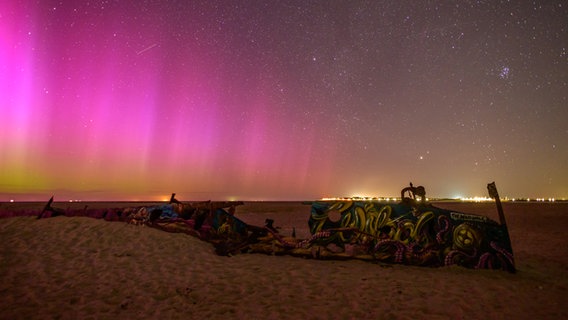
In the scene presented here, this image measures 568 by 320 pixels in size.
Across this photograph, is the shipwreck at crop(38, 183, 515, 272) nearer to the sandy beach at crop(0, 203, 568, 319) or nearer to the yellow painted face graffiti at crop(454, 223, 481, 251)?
the yellow painted face graffiti at crop(454, 223, 481, 251)

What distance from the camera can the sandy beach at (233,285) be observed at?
5695 mm

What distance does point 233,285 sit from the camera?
7164 millimetres

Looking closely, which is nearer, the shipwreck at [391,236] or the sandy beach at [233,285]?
the sandy beach at [233,285]

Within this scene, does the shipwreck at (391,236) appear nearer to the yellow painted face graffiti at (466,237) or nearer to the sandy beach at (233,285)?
the yellow painted face graffiti at (466,237)

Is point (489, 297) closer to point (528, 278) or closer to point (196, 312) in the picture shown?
point (528, 278)

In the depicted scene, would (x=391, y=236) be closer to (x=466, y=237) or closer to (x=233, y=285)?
(x=466, y=237)

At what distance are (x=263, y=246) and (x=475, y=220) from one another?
7.04 m

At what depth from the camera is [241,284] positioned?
725 centimetres

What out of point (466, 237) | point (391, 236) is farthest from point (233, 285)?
point (466, 237)

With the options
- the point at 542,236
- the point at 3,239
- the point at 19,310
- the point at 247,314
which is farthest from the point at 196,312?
the point at 542,236

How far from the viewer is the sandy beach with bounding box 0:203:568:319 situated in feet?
18.7

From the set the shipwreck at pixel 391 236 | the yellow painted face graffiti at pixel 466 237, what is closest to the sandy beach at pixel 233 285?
the shipwreck at pixel 391 236

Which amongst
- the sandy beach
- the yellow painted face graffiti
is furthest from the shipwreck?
the sandy beach

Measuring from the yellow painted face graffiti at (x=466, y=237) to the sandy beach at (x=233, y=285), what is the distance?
69cm
